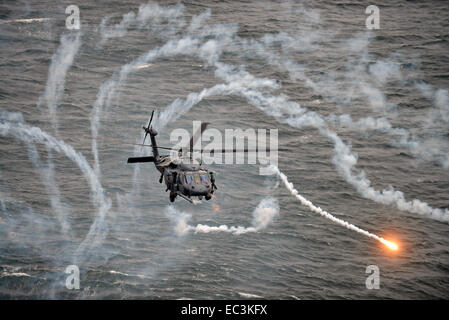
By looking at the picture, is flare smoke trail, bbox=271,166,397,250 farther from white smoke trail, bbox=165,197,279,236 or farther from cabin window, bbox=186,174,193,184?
cabin window, bbox=186,174,193,184

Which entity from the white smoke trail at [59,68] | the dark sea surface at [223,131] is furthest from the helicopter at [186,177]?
the white smoke trail at [59,68]

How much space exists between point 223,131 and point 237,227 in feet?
69.1

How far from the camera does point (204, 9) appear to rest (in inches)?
5551

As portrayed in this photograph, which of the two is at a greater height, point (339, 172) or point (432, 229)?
point (339, 172)

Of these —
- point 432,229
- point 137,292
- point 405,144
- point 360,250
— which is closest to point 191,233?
point 137,292

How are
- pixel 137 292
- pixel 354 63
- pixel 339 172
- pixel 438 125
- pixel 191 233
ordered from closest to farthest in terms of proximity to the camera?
pixel 137 292
pixel 191 233
pixel 339 172
pixel 438 125
pixel 354 63

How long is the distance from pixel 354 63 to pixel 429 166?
2740 centimetres

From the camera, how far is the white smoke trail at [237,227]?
95.8 m

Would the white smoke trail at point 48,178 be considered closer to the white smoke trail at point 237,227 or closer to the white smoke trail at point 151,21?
the white smoke trail at point 237,227

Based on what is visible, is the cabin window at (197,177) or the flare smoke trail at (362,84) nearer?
the cabin window at (197,177)

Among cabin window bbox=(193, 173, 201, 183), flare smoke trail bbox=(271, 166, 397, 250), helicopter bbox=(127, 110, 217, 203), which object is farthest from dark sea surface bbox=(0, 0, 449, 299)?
cabin window bbox=(193, 173, 201, 183)

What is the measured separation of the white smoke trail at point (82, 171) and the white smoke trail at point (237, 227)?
9.06m

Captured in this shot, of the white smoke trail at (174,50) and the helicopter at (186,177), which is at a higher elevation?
the white smoke trail at (174,50)
